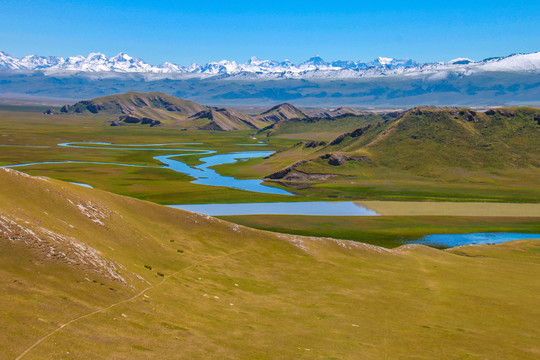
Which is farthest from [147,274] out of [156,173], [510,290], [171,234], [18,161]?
[18,161]

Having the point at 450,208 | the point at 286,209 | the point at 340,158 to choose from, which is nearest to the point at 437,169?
the point at 340,158

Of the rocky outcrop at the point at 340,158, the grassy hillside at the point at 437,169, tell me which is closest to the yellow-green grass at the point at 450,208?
the grassy hillside at the point at 437,169

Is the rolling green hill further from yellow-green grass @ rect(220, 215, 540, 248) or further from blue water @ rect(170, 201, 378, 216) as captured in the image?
yellow-green grass @ rect(220, 215, 540, 248)

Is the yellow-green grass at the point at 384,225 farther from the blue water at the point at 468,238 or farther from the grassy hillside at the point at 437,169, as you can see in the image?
the grassy hillside at the point at 437,169

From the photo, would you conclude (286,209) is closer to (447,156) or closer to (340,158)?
(340,158)

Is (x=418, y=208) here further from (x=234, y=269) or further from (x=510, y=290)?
(x=234, y=269)

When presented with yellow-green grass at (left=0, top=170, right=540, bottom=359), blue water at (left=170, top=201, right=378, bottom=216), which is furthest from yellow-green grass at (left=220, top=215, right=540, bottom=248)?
yellow-green grass at (left=0, top=170, right=540, bottom=359)
